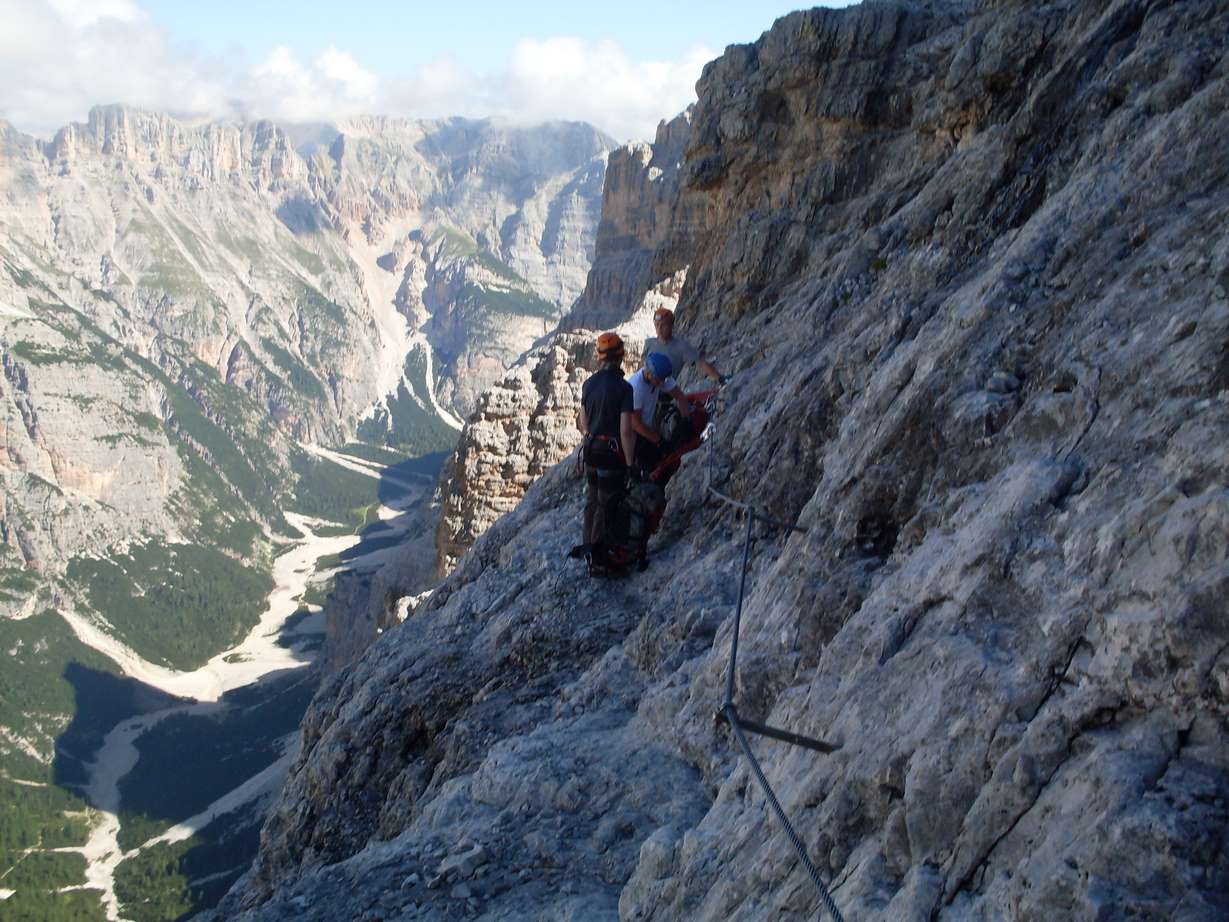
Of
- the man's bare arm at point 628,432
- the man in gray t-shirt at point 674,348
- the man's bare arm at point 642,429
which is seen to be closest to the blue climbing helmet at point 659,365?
the man's bare arm at point 642,429

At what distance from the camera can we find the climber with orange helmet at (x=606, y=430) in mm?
11164

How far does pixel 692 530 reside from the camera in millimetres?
11953

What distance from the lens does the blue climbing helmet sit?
457 inches

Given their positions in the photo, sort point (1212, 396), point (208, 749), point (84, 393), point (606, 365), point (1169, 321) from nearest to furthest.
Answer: point (1212, 396), point (1169, 321), point (606, 365), point (208, 749), point (84, 393)

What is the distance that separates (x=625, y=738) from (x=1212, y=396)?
19.3 ft

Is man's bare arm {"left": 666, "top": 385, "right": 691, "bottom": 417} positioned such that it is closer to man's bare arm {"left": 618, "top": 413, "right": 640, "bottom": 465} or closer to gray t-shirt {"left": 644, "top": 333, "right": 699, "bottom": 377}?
gray t-shirt {"left": 644, "top": 333, "right": 699, "bottom": 377}

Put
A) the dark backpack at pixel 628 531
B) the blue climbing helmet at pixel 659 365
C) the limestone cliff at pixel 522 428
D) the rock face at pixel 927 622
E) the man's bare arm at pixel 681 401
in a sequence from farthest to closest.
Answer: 1. the limestone cliff at pixel 522 428
2. the man's bare arm at pixel 681 401
3. the dark backpack at pixel 628 531
4. the blue climbing helmet at pixel 659 365
5. the rock face at pixel 927 622

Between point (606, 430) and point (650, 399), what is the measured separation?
1086 millimetres

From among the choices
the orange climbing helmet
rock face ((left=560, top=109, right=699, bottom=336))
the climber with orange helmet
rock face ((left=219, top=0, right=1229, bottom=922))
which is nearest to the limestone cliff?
the climber with orange helmet

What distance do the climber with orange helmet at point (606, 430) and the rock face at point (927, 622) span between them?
100 cm

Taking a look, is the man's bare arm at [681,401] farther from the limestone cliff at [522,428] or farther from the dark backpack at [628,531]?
the limestone cliff at [522,428]

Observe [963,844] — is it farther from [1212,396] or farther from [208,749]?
[208,749]

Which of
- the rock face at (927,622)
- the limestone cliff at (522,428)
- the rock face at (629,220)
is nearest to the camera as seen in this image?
the rock face at (927,622)

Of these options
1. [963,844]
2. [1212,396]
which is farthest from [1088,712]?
A: [1212,396]
